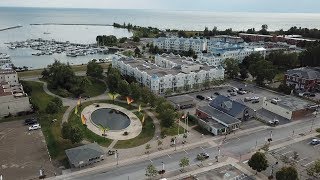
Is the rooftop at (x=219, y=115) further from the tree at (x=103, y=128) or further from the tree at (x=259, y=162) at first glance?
the tree at (x=103, y=128)


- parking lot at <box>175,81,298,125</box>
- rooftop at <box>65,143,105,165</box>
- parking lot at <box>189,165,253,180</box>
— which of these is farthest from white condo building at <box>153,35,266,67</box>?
rooftop at <box>65,143,105,165</box>

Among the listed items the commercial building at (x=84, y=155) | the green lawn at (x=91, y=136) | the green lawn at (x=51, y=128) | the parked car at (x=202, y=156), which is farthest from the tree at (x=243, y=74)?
the commercial building at (x=84, y=155)

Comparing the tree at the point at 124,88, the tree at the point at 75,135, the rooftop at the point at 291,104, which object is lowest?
the tree at the point at 75,135

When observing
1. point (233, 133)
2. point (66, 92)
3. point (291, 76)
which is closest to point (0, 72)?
point (66, 92)

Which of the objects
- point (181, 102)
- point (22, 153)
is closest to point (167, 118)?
point (181, 102)

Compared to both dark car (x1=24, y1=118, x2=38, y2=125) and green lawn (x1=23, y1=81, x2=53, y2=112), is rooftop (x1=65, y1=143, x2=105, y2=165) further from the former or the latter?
green lawn (x1=23, y1=81, x2=53, y2=112)
